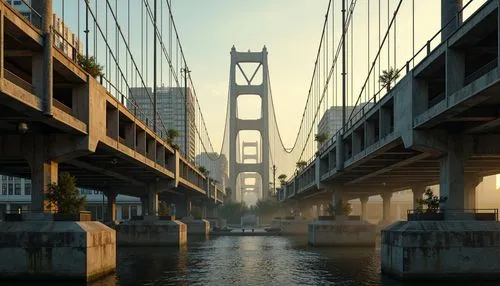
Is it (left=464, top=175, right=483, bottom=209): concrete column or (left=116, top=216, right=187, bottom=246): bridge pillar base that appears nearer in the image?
(left=464, top=175, right=483, bottom=209): concrete column

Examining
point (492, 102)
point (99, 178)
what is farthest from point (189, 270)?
point (99, 178)

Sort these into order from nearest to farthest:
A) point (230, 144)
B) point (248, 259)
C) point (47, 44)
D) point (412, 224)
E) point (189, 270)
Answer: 1. point (47, 44)
2. point (412, 224)
3. point (189, 270)
4. point (248, 259)
5. point (230, 144)

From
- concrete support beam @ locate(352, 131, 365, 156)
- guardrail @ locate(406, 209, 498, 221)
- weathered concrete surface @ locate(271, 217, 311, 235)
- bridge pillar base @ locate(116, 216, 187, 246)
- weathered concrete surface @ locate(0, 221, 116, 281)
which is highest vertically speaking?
concrete support beam @ locate(352, 131, 365, 156)

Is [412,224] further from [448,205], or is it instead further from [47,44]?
[47,44]

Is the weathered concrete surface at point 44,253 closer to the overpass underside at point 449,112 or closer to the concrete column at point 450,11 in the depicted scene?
the overpass underside at point 449,112

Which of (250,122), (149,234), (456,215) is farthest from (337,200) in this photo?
(250,122)

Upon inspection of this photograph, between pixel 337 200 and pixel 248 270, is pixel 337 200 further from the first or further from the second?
pixel 248 270

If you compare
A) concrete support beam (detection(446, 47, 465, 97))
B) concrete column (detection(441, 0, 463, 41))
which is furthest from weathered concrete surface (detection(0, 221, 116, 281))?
concrete column (detection(441, 0, 463, 41))

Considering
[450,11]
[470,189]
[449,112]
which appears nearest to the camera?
[449,112]

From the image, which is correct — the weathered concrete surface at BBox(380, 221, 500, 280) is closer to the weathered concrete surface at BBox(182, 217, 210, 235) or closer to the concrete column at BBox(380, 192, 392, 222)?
the concrete column at BBox(380, 192, 392, 222)
